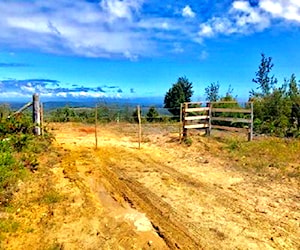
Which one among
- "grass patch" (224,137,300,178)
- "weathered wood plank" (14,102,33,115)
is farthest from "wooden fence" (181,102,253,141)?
"weathered wood plank" (14,102,33,115)

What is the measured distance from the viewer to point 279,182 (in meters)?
8.41

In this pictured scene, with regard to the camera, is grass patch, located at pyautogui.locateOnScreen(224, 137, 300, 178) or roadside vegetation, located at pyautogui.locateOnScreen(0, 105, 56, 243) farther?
grass patch, located at pyautogui.locateOnScreen(224, 137, 300, 178)

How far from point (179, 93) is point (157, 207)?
18.6m

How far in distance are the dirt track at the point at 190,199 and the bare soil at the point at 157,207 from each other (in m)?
0.01

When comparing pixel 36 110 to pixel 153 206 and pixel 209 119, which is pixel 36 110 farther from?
pixel 153 206

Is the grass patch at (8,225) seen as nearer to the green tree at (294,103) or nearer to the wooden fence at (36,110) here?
the wooden fence at (36,110)

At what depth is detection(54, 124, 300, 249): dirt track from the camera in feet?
17.4

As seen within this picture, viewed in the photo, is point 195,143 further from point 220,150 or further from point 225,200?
point 225,200

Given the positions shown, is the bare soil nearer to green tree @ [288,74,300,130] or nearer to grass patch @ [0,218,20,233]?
grass patch @ [0,218,20,233]

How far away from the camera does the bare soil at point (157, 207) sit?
5230mm

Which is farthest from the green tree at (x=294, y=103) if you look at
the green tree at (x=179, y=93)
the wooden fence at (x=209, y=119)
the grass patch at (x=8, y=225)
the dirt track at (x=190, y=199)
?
the grass patch at (x=8, y=225)

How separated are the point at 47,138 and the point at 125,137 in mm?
3995

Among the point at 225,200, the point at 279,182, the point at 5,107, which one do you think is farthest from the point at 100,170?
the point at 5,107

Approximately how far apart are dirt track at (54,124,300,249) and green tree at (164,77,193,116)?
12772 millimetres
